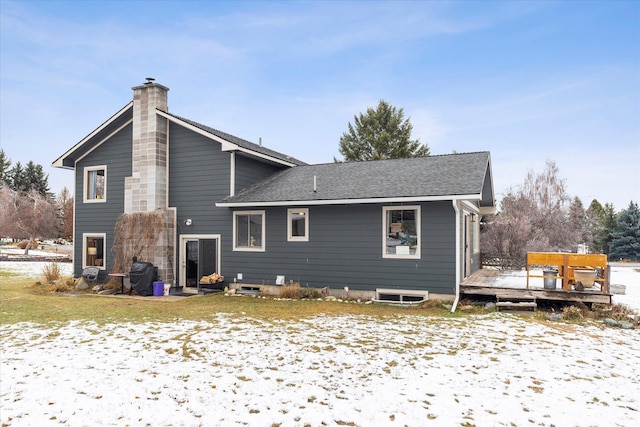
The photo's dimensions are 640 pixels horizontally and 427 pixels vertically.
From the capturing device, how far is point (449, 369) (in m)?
6.11

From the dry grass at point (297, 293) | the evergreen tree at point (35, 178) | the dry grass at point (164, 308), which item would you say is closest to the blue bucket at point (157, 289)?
the dry grass at point (164, 308)

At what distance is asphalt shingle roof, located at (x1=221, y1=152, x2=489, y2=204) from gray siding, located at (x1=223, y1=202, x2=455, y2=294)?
51 cm

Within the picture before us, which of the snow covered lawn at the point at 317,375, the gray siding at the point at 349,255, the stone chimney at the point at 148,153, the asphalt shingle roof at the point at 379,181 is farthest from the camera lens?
the stone chimney at the point at 148,153

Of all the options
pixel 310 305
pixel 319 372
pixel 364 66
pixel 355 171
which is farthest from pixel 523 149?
pixel 319 372

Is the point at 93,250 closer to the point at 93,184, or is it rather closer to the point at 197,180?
the point at 93,184

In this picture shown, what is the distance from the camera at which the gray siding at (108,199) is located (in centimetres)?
1612

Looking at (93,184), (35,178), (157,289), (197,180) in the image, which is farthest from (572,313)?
(35,178)

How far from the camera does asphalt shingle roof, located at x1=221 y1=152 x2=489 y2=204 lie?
12172 mm

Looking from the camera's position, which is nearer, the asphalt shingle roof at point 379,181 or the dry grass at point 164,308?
the dry grass at point 164,308

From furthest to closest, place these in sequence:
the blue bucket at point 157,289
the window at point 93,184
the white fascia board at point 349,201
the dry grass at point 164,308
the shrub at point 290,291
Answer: the window at point 93,184 < the blue bucket at point 157,289 < the shrub at point 290,291 < the white fascia board at point 349,201 < the dry grass at point 164,308

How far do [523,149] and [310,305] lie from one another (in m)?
28.5

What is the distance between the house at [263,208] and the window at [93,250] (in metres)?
0.04

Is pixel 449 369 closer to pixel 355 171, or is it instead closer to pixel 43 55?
pixel 355 171

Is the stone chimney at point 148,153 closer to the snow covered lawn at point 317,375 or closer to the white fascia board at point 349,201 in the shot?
the white fascia board at point 349,201
